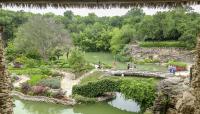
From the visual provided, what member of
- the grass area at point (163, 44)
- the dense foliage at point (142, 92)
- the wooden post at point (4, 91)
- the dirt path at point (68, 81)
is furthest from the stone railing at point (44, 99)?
the grass area at point (163, 44)

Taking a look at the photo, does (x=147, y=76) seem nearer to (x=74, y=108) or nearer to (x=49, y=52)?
(x=74, y=108)

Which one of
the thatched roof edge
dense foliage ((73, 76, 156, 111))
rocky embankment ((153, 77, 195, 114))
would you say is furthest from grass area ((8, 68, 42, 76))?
the thatched roof edge

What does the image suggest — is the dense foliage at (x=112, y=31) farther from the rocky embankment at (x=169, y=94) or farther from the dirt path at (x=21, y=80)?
the rocky embankment at (x=169, y=94)

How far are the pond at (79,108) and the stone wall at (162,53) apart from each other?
12.4m

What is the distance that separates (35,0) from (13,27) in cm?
3077

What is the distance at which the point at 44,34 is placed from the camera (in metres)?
26.7

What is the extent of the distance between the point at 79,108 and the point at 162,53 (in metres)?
15.1

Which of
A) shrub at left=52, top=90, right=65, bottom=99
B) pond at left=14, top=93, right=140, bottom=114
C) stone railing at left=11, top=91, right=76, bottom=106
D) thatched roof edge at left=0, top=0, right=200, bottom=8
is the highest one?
thatched roof edge at left=0, top=0, right=200, bottom=8

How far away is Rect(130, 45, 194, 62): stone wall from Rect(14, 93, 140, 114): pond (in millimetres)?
12424

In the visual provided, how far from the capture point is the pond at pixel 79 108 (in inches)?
634

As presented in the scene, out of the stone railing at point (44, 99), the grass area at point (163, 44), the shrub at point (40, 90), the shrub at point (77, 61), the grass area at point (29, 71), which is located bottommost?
the stone railing at point (44, 99)

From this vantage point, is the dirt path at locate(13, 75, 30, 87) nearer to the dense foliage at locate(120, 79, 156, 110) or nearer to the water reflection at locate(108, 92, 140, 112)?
the water reflection at locate(108, 92, 140, 112)

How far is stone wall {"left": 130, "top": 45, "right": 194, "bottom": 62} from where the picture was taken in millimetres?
28630

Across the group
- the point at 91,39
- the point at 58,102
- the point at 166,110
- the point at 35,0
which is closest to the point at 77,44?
the point at 91,39
